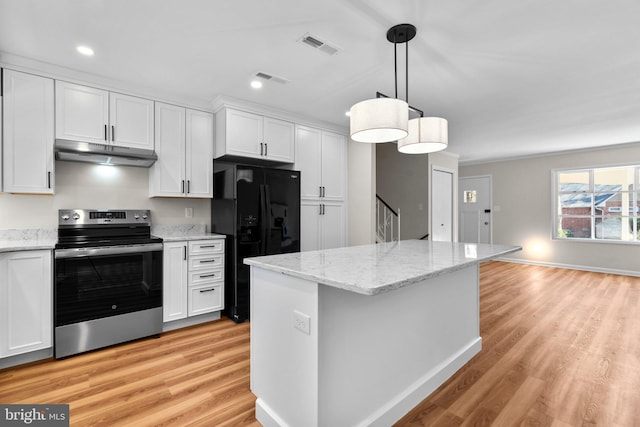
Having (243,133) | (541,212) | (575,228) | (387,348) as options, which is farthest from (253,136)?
(575,228)

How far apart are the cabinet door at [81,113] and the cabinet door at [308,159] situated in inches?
80.0

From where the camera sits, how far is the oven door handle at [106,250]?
8.09 feet

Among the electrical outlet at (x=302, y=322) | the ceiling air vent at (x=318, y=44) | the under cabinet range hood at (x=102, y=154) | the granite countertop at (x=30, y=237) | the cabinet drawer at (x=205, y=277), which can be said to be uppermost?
the ceiling air vent at (x=318, y=44)

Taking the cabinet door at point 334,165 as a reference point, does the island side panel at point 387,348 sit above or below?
below

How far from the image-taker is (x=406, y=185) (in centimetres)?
612

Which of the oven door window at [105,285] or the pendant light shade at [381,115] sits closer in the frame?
the pendant light shade at [381,115]

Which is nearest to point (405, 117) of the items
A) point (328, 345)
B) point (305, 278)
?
point (305, 278)

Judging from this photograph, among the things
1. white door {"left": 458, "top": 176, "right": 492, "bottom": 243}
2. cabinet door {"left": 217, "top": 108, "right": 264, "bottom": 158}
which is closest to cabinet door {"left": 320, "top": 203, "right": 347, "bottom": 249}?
cabinet door {"left": 217, "top": 108, "right": 264, "bottom": 158}

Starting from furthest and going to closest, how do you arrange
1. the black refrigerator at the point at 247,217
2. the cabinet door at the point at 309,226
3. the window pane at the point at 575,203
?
the window pane at the point at 575,203, the cabinet door at the point at 309,226, the black refrigerator at the point at 247,217

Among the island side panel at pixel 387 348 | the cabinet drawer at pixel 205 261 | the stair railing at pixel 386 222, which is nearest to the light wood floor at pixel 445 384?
the island side panel at pixel 387 348

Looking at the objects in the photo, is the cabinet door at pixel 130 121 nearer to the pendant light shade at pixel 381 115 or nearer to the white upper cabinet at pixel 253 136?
the white upper cabinet at pixel 253 136

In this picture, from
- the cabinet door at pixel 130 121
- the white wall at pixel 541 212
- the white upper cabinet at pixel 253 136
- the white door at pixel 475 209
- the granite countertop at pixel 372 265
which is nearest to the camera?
the granite countertop at pixel 372 265

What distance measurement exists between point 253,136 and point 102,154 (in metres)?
1.46

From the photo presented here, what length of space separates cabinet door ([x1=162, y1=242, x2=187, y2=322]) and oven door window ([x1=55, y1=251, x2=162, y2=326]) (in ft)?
0.21
